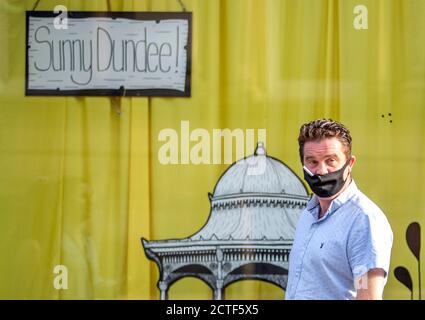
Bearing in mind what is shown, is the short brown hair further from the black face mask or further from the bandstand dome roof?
the bandstand dome roof

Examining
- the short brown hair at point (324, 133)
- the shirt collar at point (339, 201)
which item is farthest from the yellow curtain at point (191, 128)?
the shirt collar at point (339, 201)

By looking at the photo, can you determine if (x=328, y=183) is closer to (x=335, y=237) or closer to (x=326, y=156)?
(x=326, y=156)

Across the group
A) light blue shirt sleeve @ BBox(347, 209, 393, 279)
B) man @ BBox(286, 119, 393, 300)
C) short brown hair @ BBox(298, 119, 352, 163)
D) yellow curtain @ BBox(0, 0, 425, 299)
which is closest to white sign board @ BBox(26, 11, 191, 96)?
yellow curtain @ BBox(0, 0, 425, 299)

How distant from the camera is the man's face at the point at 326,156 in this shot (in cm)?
288

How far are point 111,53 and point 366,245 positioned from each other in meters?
1.49

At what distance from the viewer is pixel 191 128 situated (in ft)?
10.8

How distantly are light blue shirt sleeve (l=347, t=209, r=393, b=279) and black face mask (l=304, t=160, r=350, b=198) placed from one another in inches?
9.1

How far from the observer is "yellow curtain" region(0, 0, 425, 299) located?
128 inches

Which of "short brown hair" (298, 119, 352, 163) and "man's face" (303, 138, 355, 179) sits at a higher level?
"short brown hair" (298, 119, 352, 163)

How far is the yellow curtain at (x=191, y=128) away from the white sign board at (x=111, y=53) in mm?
57

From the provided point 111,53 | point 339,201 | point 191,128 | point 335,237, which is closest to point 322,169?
point 339,201

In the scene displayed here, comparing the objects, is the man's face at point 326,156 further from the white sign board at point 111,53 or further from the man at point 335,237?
the white sign board at point 111,53
